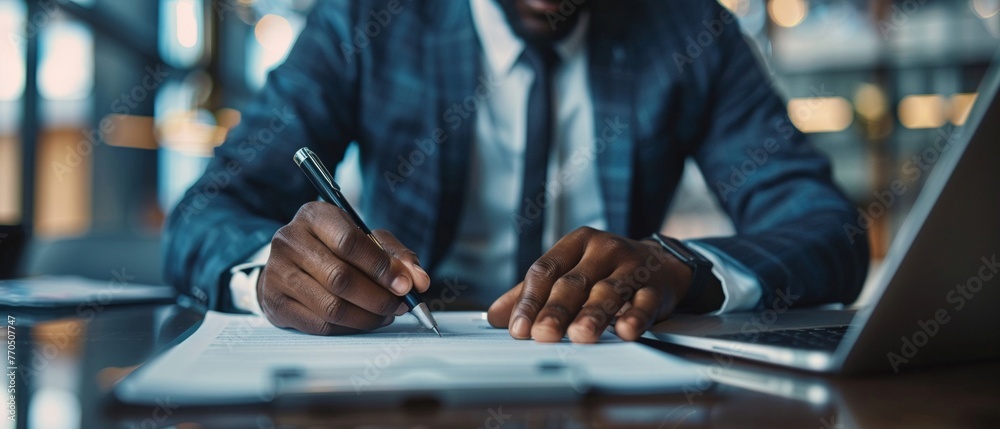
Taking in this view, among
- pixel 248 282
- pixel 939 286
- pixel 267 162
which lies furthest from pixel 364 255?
pixel 267 162

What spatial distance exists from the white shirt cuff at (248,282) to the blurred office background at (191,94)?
30 cm

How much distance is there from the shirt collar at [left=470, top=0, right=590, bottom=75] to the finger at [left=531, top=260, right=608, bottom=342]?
0.76m

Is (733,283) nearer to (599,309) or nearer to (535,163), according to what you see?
(599,309)

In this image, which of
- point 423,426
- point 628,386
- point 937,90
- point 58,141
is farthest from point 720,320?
point 937,90

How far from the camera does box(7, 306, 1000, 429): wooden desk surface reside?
14.2 inches

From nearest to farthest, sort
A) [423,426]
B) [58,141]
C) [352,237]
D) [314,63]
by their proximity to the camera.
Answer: [423,426], [352,237], [314,63], [58,141]

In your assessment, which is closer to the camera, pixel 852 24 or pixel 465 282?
pixel 465 282

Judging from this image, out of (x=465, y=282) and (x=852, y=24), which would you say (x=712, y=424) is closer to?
(x=465, y=282)

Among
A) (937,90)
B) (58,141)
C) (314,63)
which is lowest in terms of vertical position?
(58,141)

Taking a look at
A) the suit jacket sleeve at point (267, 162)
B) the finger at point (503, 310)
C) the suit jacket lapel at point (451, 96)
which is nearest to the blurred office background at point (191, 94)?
the suit jacket sleeve at point (267, 162)

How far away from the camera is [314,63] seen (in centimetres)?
133

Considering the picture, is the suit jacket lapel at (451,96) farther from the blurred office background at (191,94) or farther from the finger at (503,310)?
the finger at (503,310)

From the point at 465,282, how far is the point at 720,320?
28.3 inches

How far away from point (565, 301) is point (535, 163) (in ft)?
2.35
